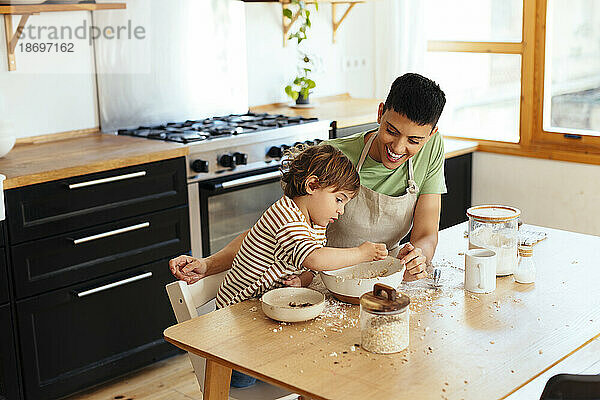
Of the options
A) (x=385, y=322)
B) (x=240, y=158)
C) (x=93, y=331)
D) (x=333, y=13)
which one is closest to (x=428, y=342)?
(x=385, y=322)

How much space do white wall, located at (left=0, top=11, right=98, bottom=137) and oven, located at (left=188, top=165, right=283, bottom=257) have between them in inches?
29.3

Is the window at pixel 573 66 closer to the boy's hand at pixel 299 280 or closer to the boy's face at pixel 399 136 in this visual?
the boy's face at pixel 399 136

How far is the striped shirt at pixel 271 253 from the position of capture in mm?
1948

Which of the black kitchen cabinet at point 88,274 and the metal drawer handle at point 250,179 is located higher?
the metal drawer handle at point 250,179

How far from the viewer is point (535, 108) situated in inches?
172

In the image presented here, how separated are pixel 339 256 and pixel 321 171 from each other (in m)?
0.22

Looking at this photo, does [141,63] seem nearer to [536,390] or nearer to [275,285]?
[275,285]

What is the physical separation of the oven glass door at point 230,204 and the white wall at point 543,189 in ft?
5.09

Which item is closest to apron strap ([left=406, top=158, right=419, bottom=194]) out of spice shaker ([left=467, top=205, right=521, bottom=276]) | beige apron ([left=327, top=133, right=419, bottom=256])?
beige apron ([left=327, top=133, right=419, bottom=256])

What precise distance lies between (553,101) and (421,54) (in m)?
0.84

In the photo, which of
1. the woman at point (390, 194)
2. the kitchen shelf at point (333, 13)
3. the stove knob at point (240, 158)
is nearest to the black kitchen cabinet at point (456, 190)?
the kitchen shelf at point (333, 13)

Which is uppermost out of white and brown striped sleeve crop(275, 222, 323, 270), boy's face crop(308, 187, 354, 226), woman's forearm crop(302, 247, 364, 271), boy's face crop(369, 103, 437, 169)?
boy's face crop(369, 103, 437, 169)

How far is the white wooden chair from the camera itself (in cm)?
201

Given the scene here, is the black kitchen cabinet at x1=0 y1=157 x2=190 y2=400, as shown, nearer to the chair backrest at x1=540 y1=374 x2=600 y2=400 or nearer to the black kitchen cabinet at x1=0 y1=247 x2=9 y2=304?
the black kitchen cabinet at x1=0 y1=247 x2=9 y2=304
